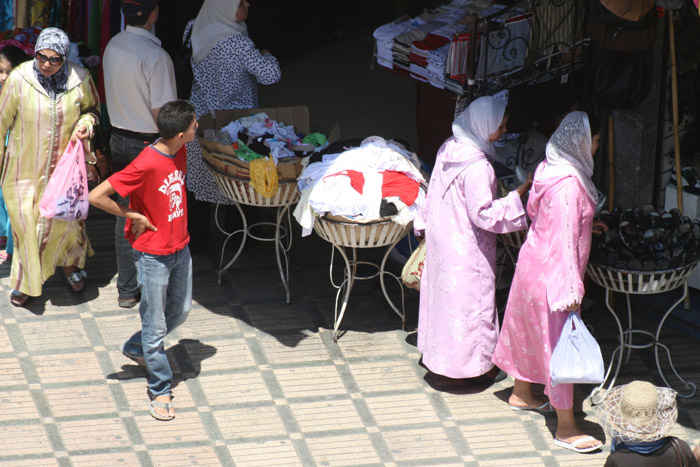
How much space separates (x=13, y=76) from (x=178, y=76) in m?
1.13

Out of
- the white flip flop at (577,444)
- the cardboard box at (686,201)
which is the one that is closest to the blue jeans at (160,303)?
the white flip flop at (577,444)

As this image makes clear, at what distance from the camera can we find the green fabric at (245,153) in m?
6.61

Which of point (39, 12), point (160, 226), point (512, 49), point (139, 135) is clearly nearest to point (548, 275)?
point (512, 49)

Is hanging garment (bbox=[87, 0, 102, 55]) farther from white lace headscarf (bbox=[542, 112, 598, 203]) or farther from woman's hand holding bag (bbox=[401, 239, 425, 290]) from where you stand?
white lace headscarf (bbox=[542, 112, 598, 203])

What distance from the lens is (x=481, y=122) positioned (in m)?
5.70

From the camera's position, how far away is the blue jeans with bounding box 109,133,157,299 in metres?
6.64

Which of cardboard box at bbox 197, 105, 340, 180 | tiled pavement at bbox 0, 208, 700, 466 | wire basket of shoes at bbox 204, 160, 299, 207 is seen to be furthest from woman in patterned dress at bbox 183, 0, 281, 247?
tiled pavement at bbox 0, 208, 700, 466

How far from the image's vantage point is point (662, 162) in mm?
6688

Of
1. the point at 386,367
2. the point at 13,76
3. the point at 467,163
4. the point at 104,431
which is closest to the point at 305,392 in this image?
the point at 386,367

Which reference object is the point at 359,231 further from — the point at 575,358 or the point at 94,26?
the point at 94,26

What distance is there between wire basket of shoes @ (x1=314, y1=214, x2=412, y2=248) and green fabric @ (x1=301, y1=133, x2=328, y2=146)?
0.74 m

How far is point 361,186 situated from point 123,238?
1.54 metres

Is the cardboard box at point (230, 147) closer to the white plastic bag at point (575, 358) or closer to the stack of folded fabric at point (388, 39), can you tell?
the stack of folded fabric at point (388, 39)

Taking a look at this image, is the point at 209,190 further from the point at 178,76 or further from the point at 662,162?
the point at 662,162
